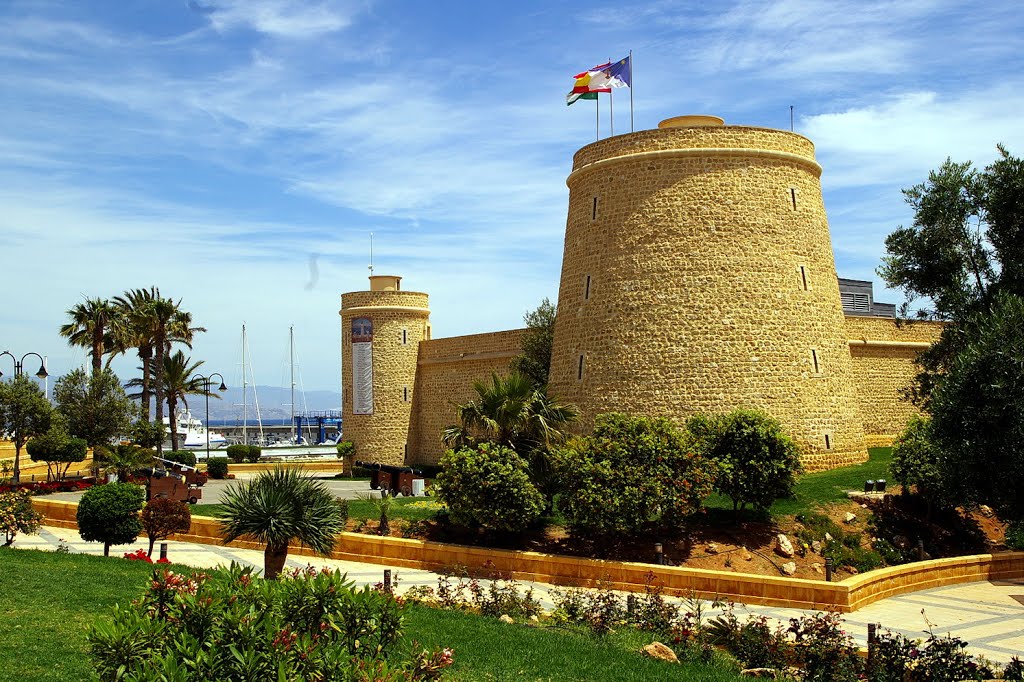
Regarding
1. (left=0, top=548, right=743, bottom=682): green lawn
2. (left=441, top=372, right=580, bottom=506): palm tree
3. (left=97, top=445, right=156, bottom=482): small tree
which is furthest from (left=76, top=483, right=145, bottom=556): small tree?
(left=97, top=445, right=156, bottom=482): small tree

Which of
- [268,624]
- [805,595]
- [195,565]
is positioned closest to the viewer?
[268,624]

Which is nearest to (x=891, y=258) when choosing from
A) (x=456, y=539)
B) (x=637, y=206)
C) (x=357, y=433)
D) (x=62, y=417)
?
(x=637, y=206)

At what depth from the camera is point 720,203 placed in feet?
77.0

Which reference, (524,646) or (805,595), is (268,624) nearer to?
(524,646)

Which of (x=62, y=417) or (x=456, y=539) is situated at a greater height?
(x=62, y=417)

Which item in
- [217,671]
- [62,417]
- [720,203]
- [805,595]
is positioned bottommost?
[805,595]

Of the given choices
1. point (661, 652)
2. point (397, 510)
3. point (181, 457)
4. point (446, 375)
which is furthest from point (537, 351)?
point (661, 652)

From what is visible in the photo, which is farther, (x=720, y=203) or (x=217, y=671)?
(x=720, y=203)

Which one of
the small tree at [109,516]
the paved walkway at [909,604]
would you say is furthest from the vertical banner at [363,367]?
the small tree at [109,516]

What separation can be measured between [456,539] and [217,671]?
11966 millimetres

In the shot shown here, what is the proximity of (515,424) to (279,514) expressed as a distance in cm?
656

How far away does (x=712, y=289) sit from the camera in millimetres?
23203

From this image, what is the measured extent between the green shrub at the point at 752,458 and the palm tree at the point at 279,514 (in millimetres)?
8277

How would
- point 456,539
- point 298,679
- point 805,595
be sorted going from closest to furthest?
point 298,679
point 805,595
point 456,539
